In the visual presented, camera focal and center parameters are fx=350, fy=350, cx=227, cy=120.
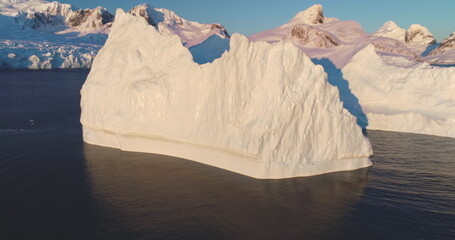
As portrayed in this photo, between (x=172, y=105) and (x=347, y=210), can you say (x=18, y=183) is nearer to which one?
(x=172, y=105)

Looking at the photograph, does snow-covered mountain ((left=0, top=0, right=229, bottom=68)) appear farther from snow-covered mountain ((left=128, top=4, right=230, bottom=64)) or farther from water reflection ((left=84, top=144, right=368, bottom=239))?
water reflection ((left=84, top=144, right=368, bottom=239))

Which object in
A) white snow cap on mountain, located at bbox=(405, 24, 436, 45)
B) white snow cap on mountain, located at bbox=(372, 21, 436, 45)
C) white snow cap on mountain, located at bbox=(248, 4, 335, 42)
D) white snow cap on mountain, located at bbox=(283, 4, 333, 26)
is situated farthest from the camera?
white snow cap on mountain, located at bbox=(372, 21, 436, 45)

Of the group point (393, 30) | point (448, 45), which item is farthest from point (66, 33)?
point (448, 45)

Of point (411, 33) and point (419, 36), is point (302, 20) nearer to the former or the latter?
point (411, 33)

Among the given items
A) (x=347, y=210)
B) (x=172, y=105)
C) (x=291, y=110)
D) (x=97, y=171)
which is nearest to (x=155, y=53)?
(x=172, y=105)

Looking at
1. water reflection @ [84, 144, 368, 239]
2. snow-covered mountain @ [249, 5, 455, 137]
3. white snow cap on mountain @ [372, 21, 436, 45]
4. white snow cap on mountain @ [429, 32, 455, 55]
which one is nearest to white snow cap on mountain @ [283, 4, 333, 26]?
snow-covered mountain @ [249, 5, 455, 137]
